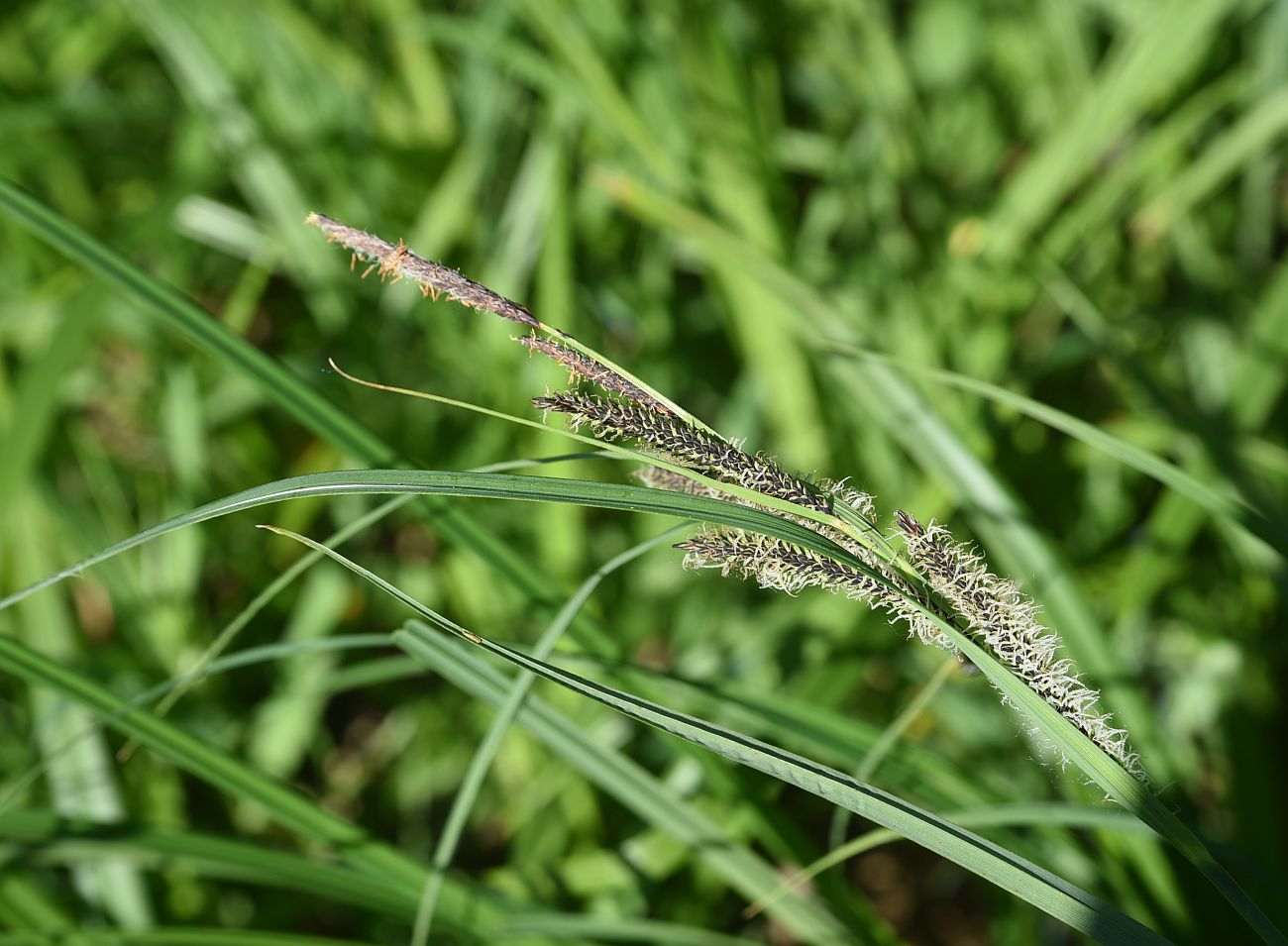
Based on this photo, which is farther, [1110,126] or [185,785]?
[185,785]

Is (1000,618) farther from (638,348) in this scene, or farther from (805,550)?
(638,348)

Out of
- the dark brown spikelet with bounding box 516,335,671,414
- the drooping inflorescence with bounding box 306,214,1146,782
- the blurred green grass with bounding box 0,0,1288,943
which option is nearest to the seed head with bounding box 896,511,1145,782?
the drooping inflorescence with bounding box 306,214,1146,782

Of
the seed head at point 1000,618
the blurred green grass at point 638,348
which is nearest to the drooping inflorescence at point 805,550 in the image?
the seed head at point 1000,618

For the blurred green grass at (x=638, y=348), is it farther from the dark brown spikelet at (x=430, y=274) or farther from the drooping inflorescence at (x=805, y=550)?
the dark brown spikelet at (x=430, y=274)

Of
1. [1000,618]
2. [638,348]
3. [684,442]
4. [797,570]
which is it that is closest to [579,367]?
[684,442]

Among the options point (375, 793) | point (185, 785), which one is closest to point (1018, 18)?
A: point (375, 793)

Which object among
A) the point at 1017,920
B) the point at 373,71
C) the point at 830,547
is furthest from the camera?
the point at 373,71

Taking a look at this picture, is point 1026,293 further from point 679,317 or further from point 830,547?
point 830,547
